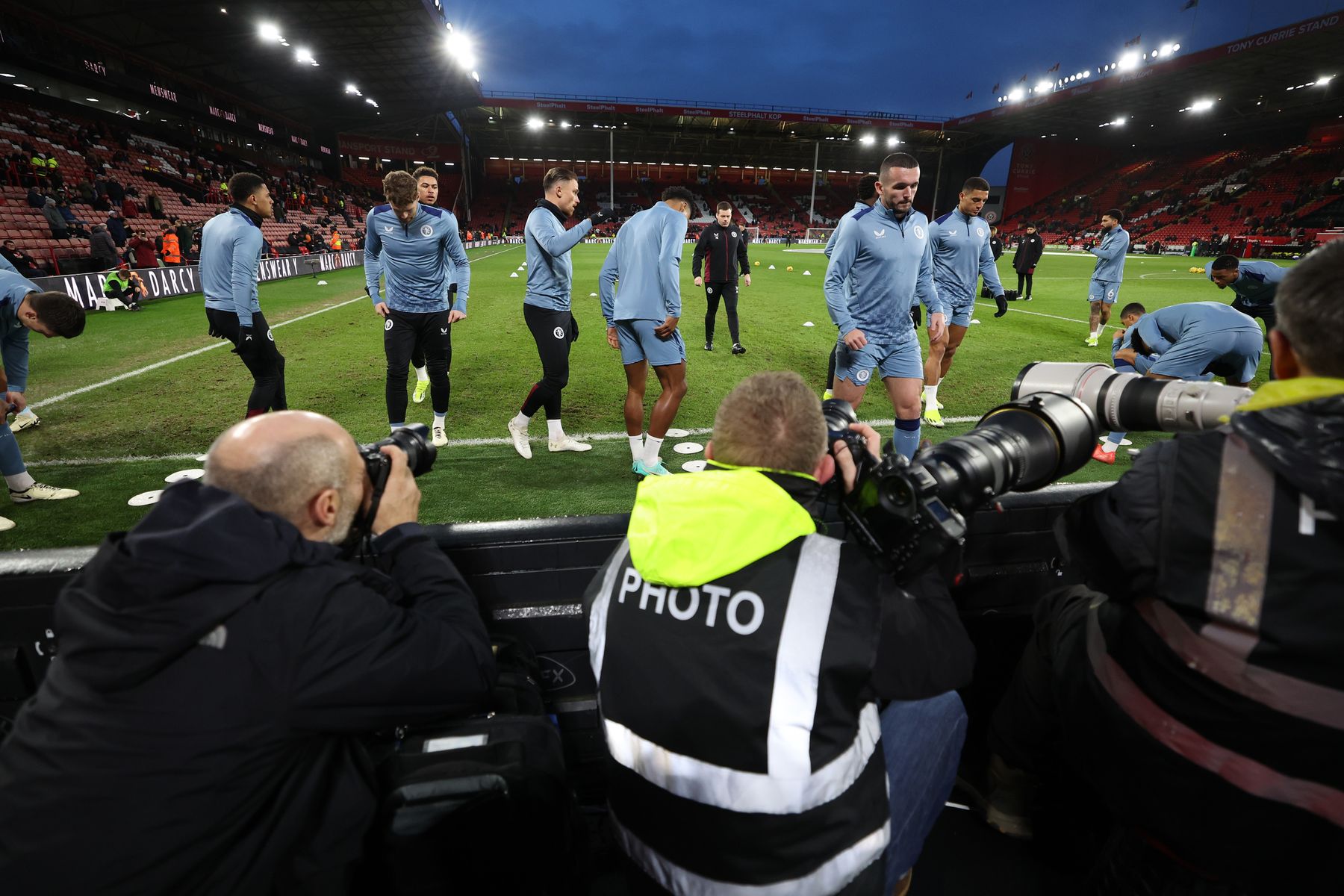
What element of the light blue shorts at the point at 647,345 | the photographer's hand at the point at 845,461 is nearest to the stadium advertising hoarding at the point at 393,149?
the light blue shorts at the point at 647,345

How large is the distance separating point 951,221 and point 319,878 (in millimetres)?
6697

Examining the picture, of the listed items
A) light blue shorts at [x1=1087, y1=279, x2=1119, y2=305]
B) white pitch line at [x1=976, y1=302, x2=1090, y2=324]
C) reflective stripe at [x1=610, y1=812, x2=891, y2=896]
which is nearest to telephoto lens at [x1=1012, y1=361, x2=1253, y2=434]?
reflective stripe at [x1=610, y1=812, x2=891, y2=896]

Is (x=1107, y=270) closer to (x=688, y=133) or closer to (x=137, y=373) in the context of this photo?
(x=137, y=373)

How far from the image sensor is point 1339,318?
3.67 feet

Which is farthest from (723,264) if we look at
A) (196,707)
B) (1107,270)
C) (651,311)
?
(196,707)

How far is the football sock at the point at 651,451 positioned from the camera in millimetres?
4379

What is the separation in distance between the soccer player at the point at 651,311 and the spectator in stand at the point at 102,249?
47.2 ft

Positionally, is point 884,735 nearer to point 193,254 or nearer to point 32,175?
point 193,254

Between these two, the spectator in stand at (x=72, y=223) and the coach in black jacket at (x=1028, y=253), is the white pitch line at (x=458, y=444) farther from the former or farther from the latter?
the spectator in stand at (x=72, y=223)

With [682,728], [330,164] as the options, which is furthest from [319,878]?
[330,164]

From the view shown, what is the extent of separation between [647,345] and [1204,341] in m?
3.56

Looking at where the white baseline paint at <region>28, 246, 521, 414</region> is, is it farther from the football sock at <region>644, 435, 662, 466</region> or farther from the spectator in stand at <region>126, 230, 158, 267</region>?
the spectator in stand at <region>126, 230, 158, 267</region>

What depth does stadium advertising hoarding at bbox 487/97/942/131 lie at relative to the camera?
39.9 m

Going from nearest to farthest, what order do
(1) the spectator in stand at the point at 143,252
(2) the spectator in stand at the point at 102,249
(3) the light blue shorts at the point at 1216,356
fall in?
1. (3) the light blue shorts at the point at 1216,356
2. (2) the spectator in stand at the point at 102,249
3. (1) the spectator in stand at the point at 143,252
